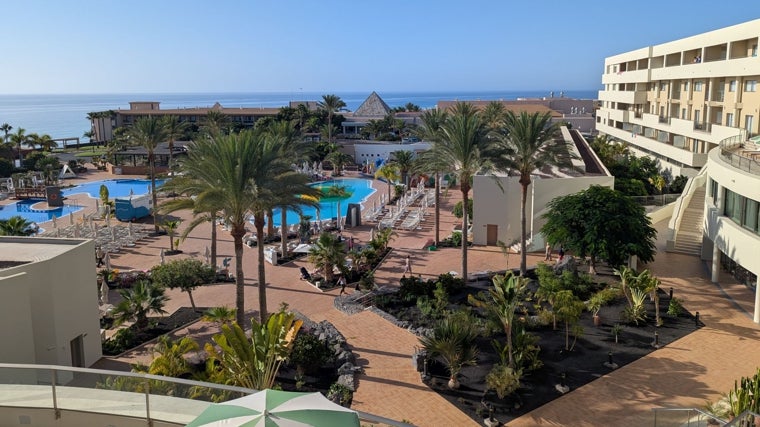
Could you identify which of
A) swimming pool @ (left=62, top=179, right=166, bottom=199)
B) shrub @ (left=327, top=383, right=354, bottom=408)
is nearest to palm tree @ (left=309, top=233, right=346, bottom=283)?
shrub @ (left=327, top=383, right=354, bottom=408)

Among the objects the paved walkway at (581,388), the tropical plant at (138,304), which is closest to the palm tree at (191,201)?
the tropical plant at (138,304)

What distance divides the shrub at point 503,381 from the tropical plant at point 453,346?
33.0 inches

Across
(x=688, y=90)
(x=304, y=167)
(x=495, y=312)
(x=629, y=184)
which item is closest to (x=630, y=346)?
(x=495, y=312)

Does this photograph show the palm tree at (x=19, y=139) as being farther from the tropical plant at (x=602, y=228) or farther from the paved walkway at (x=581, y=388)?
the tropical plant at (x=602, y=228)

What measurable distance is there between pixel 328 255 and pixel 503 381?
436 inches

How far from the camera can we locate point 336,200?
4828 centimetres

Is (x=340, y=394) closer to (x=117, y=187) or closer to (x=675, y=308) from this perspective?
(x=675, y=308)

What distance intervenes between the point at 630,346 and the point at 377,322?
8050 mm

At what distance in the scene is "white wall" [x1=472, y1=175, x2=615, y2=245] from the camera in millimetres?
29703

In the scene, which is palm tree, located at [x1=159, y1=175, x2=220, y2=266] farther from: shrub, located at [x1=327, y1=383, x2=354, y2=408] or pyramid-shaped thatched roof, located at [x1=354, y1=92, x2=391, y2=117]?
pyramid-shaped thatched roof, located at [x1=354, y1=92, x2=391, y2=117]

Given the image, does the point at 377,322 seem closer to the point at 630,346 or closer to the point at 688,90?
the point at 630,346

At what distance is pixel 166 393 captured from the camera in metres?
7.99

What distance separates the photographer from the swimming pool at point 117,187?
50281mm

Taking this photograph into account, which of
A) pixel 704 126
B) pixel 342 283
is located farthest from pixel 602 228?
pixel 704 126
